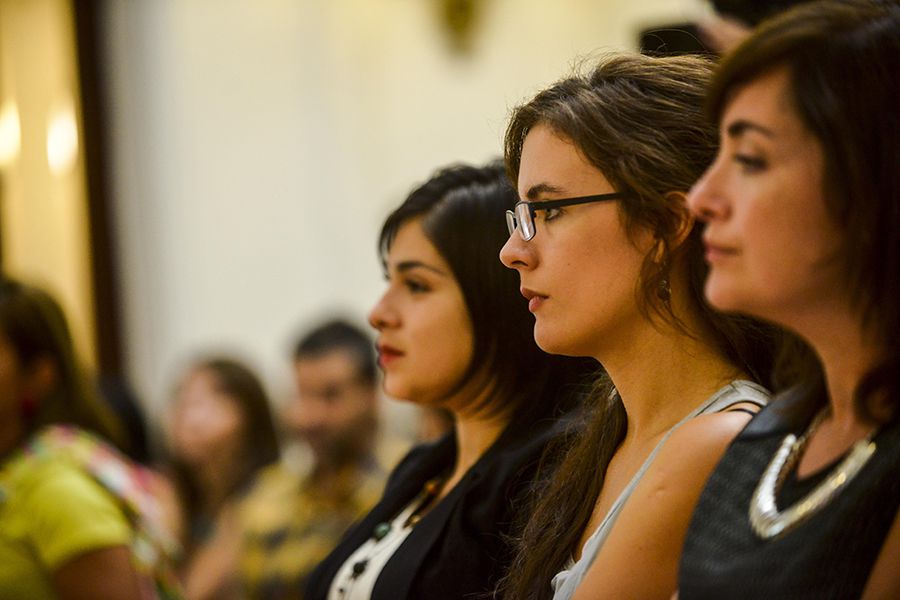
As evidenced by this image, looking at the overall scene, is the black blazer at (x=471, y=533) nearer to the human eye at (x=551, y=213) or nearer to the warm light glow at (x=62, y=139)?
the human eye at (x=551, y=213)

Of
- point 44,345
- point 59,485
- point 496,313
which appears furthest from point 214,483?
point 496,313

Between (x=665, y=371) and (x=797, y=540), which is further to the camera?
(x=665, y=371)

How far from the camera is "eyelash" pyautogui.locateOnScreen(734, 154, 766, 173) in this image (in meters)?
1.36

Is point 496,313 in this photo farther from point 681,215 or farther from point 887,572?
point 887,572

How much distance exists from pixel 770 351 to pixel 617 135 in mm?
399

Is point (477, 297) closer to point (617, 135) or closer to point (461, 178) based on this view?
point (461, 178)

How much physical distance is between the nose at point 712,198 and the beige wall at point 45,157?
5764 mm

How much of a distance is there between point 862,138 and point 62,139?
240 inches

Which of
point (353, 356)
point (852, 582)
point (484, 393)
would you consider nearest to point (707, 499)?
point (852, 582)

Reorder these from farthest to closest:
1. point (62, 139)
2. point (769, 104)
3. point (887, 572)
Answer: point (62, 139), point (769, 104), point (887, 572)

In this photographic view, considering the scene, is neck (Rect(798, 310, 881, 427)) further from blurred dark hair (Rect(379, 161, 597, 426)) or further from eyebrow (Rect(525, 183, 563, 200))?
blurred dark hair (Rect(379, 161, 597, 426))

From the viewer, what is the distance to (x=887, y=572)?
4.03 feet

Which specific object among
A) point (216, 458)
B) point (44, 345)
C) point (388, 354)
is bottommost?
point (216, 458)

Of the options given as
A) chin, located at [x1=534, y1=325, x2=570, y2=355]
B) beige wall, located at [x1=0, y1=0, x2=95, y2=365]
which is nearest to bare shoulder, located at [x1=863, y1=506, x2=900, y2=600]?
chin, located at [x1=534, y1=325, x2=570, y2=355]
